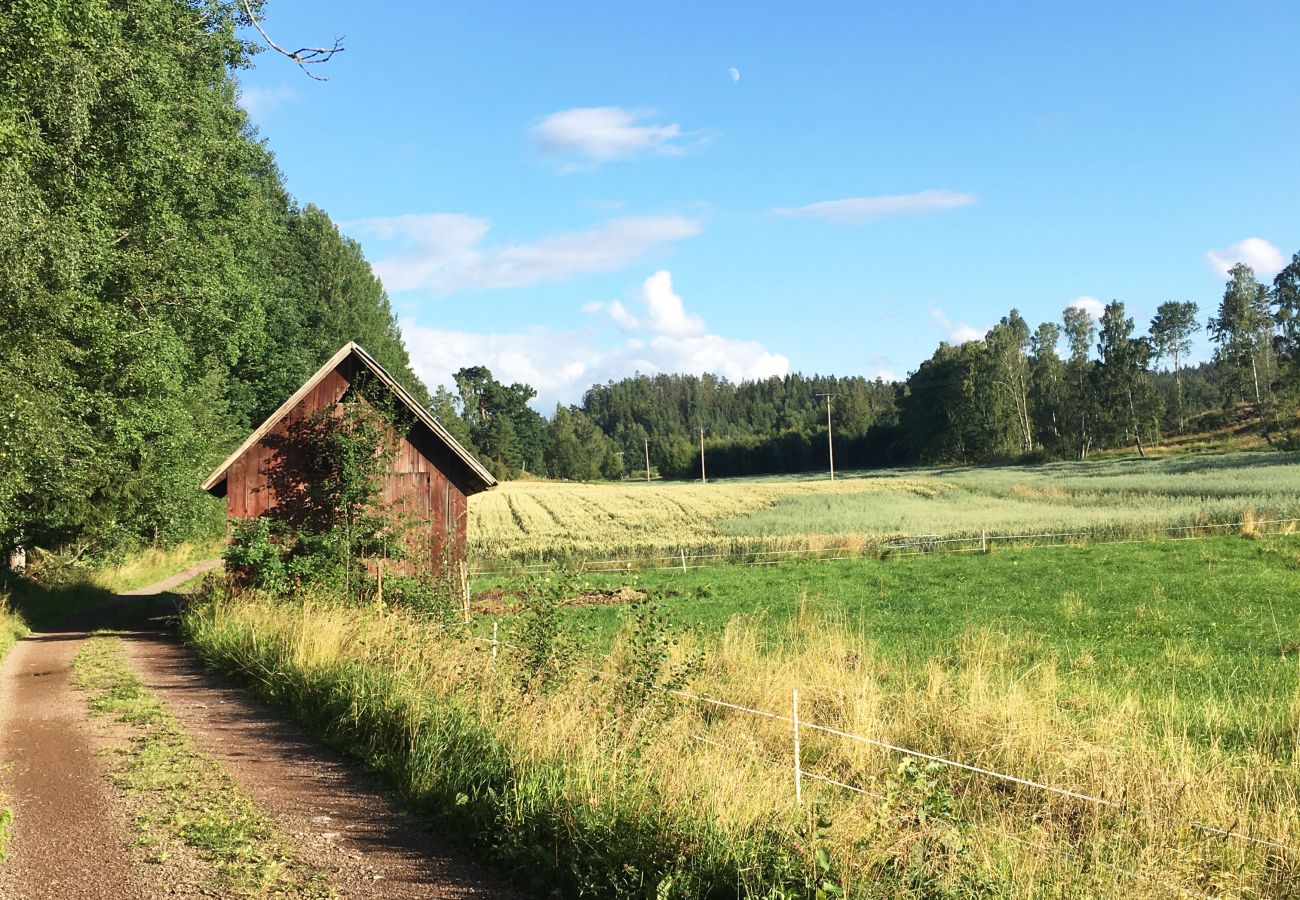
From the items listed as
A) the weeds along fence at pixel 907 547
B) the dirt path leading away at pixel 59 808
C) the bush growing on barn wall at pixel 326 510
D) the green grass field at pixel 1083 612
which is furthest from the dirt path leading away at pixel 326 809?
the weeds along fence at pixel 907 547

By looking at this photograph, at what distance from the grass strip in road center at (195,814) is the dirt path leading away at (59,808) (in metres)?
0.20

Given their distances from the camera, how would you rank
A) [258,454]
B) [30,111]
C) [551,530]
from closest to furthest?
[30,111] < [258,454] < [551,530]

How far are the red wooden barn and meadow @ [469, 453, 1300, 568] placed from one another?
48.6 feet

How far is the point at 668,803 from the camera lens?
618 cm

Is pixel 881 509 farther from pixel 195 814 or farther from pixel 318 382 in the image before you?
pixel 195 814

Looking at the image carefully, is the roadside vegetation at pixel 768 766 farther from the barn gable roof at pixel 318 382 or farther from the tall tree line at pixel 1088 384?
the tall tree line at pixel 1088 384

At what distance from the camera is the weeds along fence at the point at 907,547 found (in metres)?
35.6

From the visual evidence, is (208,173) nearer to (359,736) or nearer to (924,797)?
(359,736)

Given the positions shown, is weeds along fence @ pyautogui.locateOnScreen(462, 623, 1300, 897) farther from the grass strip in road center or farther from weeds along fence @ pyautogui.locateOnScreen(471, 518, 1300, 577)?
weeds along fence @ pyautogui.locateOnScreen(471, 518, 1300, 577)

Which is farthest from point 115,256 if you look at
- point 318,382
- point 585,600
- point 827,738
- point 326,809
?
point 827,738

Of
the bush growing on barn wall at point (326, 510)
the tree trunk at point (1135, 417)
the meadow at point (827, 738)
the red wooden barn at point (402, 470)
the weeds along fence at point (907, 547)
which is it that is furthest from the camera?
the tree trunk at point (1135, 417)

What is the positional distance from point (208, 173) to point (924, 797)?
2492 cm

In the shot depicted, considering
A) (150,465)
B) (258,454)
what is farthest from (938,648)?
(150,465)

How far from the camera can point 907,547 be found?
36812 millimetres
